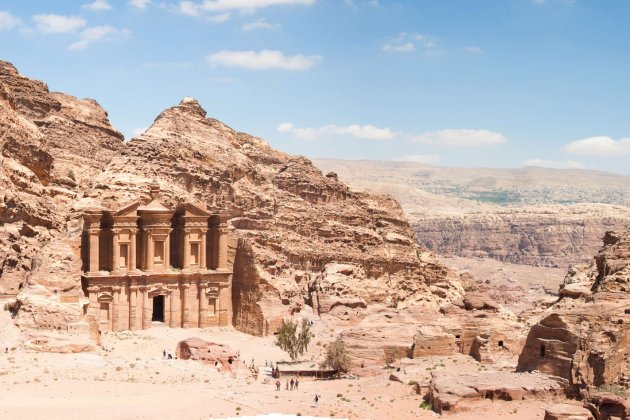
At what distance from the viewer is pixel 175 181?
5409cm

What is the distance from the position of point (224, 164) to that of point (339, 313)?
43.7ft

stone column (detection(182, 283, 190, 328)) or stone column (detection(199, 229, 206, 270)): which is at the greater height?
stone column (detection(199, 229, 206, 270))

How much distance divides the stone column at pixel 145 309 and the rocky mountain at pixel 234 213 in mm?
4791

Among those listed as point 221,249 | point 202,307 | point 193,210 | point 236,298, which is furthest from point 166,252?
point 236,298

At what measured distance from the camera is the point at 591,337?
30.4 m

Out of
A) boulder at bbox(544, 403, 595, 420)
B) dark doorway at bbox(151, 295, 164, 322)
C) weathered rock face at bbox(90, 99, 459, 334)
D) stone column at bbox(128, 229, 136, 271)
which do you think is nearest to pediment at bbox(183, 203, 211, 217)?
weathered rock face at bbox(90, 99, 459, 334)

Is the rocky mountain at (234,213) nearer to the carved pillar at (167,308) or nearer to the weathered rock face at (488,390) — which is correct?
the carved pillar at (167,308)

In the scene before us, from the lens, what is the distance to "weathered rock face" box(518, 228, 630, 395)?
29.9m

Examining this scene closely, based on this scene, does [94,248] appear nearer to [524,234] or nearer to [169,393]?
[169,393]

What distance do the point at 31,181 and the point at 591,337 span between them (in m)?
34.5

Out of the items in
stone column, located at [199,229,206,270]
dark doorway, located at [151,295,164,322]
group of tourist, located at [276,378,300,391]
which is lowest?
group of tourist, located at [276,378,300,391]

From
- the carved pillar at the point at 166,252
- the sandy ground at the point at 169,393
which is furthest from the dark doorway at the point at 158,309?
the sandy ground at the point at 169,393

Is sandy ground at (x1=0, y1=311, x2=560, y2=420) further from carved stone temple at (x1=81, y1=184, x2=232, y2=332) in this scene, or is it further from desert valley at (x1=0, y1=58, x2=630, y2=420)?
carved stone temple at (x1=81, y1=184, x2=232, y2=332)

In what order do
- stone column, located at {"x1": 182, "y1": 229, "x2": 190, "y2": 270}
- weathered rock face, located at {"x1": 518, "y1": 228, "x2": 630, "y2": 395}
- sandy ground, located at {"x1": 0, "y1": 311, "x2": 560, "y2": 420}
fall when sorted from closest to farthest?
1. sandy ground, located at {"x1": 0, "y1": 311, "x2": 560, "y2": 420}
2. weathered rock face, located at {"x1": 518, "y1": 228, "x2": 630, "y2": 395}
3. stone column, located at {"x1": 182, "y1": 229, "x2": 190, "y2": 270}
